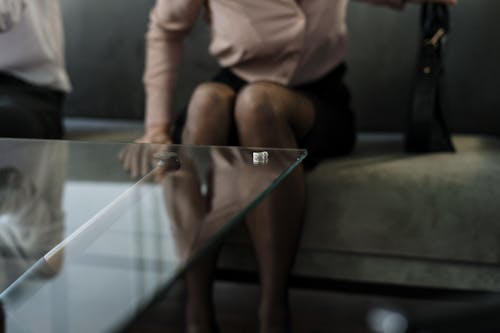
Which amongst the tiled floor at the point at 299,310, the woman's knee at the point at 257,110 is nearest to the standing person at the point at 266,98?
the woman's knee at the point at 257,110

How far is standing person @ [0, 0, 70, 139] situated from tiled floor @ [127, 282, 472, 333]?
0.55 m

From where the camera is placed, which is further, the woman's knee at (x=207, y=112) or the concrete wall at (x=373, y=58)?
the concrete wall at (x=373, y=58)

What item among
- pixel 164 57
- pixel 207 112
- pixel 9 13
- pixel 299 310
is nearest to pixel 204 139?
pixel 207 112

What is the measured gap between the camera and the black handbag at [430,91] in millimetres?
1479

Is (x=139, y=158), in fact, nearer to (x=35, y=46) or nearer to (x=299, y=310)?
(x=299, y=310)

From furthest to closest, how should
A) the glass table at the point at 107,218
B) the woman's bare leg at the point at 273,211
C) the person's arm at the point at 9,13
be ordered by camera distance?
the person's arm at the point at 9,13 → the woman's bare leg at the point at 273,211 → the glass table at the point at 107,218

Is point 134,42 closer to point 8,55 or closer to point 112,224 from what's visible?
point 8,55

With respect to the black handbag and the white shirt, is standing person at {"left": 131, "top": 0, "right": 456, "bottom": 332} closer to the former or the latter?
the black handbag

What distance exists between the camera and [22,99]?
166 cm

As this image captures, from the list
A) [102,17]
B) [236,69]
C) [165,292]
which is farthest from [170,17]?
[165,292]

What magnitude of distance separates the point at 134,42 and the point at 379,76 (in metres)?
0.77

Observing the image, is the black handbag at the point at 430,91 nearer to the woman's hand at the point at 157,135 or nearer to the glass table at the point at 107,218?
the woman's hand at the point at 157,135

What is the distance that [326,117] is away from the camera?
1.49 meters

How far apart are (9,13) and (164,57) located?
42 centimetres
